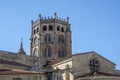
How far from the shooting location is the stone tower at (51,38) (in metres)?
71.7

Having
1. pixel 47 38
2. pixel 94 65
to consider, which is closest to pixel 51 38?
pixel 47 38

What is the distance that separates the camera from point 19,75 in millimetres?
41312

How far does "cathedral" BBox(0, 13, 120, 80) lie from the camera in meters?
44.7

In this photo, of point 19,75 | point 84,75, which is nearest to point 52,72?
point 84,75

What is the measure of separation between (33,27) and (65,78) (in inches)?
1192

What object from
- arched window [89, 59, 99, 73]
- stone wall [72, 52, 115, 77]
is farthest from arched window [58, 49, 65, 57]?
arched window [89, 59, 99, 73]

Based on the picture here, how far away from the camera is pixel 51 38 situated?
236ft

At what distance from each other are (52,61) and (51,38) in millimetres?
15527

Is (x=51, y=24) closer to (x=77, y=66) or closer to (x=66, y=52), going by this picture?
(x=66, y=52)

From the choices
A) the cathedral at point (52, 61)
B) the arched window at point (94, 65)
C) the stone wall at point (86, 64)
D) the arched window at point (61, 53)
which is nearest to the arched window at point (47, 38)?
the cathedral at point (52, 61)

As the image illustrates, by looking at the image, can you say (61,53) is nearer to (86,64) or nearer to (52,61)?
(52,61)

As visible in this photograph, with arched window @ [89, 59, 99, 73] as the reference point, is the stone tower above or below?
above

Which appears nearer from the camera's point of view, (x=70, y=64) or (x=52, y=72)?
(x=70, y=64)

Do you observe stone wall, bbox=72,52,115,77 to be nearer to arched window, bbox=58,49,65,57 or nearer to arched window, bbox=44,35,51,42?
arched window, bbox=58,49,65,57
